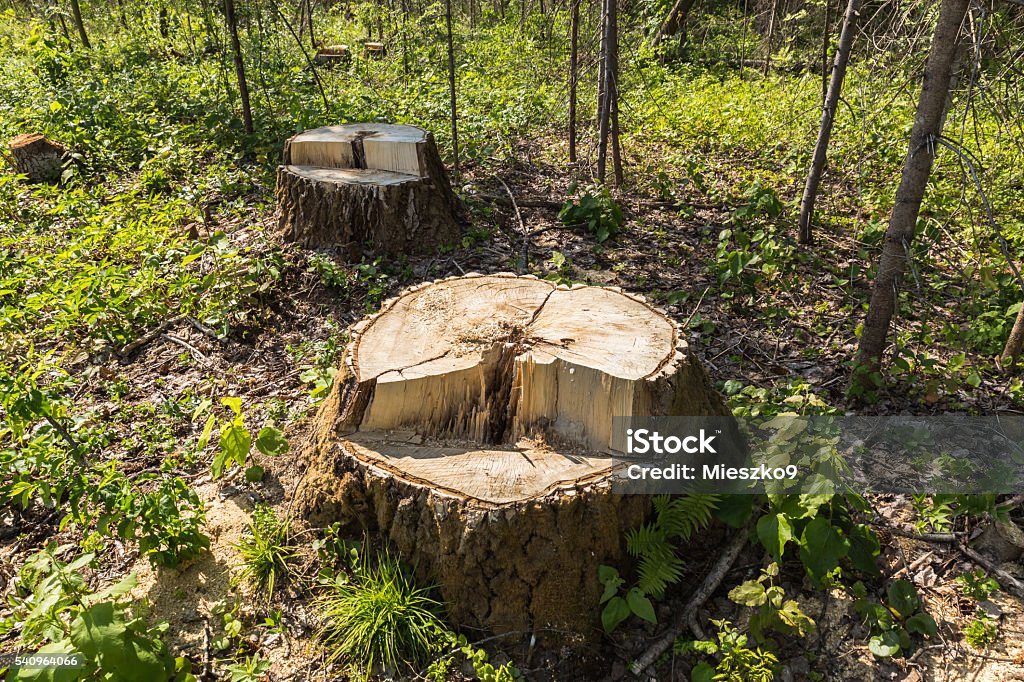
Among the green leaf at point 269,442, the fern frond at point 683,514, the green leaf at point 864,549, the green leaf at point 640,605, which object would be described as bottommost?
the green leaf at point 640,605

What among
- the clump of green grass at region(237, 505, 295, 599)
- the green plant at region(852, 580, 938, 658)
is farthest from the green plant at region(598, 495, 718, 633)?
the clump of green grass at region(237, 505, 295, 599)

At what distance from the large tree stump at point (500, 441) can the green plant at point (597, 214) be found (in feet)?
8.16

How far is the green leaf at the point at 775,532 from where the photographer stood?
2.52 metres

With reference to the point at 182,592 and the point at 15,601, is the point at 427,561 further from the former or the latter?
the point at 15,601

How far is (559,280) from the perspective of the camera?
453cm

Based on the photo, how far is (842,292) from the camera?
4.80 metres

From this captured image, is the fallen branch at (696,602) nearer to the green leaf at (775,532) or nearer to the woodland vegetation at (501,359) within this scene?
the woodland vegetation at (501,359)

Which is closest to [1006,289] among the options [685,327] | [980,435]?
[980,435]

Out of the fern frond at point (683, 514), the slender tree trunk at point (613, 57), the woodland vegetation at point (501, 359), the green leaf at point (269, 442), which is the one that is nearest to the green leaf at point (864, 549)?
the woodland vegetation at point (501, 359)

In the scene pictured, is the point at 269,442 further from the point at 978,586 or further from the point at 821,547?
the point at 978,586

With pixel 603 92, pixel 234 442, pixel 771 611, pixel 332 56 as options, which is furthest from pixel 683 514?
pixel 332 56

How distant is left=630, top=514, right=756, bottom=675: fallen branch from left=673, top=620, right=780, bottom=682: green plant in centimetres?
15

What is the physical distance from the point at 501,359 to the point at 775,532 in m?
1.34

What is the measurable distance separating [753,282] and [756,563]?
2.54 meters
